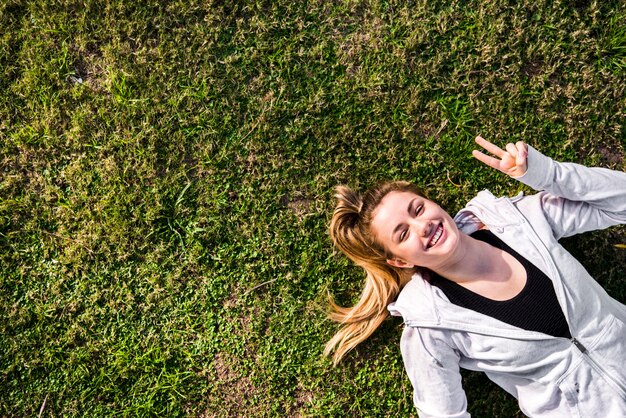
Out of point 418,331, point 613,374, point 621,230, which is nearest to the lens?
point 613,374

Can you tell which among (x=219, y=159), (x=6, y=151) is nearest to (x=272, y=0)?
(x=219, y=159)

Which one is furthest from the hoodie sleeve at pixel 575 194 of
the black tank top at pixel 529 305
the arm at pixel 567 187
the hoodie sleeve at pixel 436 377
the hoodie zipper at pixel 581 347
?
the hoodie sleeve at pixel 436 377

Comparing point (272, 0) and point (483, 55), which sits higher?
point (272, 0)

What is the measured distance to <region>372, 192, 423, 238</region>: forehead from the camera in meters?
3.36

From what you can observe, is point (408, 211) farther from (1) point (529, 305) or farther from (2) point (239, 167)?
(2) point (239, 167)

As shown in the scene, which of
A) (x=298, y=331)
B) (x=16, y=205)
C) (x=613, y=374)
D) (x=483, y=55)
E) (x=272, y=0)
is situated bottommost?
(x=298, y=331)

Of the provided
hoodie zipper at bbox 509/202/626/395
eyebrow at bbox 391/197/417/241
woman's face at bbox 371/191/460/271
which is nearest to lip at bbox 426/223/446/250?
woman's face at bbox 371/191/460/271

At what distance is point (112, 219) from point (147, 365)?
116cm

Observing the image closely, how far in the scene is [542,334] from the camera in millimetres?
3307

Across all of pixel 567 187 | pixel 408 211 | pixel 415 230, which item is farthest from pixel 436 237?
pixel 567 187

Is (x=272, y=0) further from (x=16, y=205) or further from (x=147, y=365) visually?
(x=147, y=365)

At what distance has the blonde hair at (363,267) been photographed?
12.1 feet

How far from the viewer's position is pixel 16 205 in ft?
13.6

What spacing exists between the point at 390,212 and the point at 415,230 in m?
0.20
